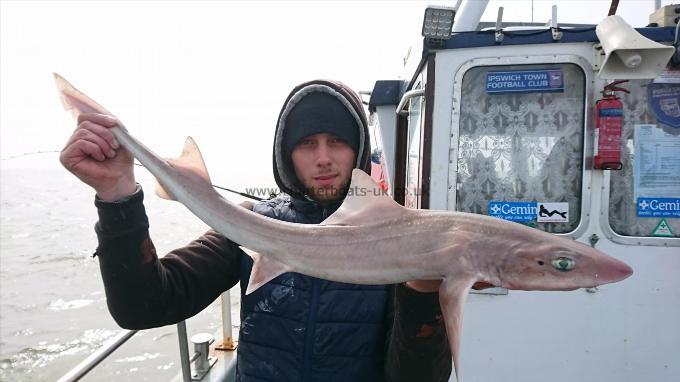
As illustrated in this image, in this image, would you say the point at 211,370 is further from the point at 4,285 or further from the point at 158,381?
the point at 4,285

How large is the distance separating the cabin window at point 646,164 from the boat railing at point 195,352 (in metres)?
3.70

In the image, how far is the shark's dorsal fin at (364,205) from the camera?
5.98ft

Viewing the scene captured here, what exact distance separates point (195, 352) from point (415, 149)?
119 inches

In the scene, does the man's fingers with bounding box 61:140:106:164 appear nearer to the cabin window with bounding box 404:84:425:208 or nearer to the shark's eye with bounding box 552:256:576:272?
the shark's eye with bounding box 552:256:576:272

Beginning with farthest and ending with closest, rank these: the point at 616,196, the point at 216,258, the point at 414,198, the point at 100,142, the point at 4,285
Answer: the point at 4,285, the point at 414,198, the point at 616,196, the point at 216,258, the point at 100,142

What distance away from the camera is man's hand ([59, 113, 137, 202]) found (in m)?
1.78

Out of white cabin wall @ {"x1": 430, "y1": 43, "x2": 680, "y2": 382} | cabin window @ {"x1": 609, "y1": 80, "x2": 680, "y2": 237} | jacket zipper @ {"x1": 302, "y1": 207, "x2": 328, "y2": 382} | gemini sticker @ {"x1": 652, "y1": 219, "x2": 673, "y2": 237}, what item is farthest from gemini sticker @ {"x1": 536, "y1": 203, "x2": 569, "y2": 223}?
jacket zipper @ {"x1": 302, "y1": 207, "x2": 328, "y2": 382}

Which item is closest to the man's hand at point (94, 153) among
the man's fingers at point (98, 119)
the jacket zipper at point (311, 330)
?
the man's fingers at point (98, 119)

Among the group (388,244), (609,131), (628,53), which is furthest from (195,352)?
(628,53)

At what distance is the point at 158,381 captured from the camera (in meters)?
8.96

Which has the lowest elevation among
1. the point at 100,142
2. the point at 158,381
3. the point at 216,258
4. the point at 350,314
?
the point at 158,381

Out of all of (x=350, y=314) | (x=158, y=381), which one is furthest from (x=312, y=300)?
(x=158, y=381)

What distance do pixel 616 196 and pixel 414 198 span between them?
68.2 inches

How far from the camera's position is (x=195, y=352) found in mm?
4348
